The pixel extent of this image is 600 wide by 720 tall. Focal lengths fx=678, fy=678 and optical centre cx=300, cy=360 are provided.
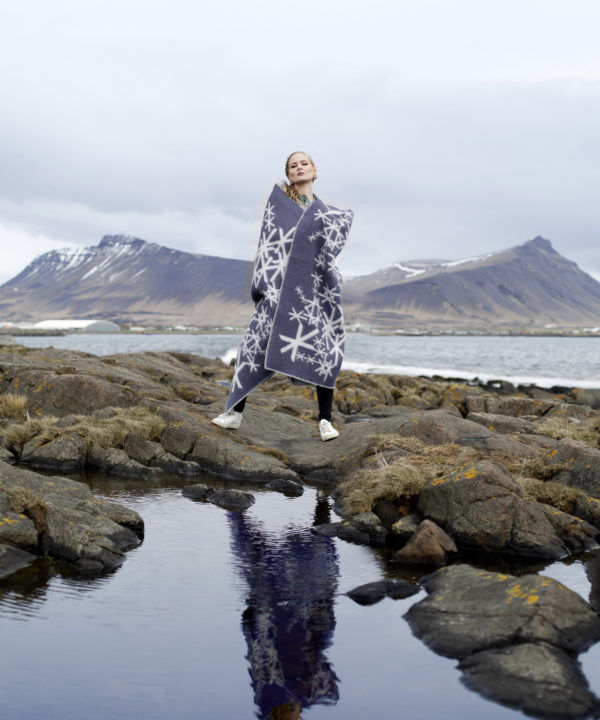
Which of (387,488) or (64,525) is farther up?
(387,488)

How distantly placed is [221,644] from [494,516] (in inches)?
130

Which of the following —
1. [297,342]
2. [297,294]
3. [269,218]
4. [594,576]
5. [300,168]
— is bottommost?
[594,576]

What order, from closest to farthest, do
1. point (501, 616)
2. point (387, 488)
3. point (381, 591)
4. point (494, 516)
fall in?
point (501, 616)
point (381, 591)
point (494, 516)
point (387, 488)

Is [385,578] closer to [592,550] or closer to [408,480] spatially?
[408,480]

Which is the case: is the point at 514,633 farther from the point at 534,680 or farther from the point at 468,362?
the point at 468,362

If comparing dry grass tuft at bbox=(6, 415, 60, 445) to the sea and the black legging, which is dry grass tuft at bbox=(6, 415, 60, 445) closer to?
the black legging

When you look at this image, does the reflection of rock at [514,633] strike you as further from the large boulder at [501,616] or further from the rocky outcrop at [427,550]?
the rocky outcrop at [427,550]

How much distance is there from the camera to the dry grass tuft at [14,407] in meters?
11.9

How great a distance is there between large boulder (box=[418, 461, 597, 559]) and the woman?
10.8 feet

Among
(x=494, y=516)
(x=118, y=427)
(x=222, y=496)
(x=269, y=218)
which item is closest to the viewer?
(x=494, y=516)

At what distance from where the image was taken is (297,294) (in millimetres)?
9727

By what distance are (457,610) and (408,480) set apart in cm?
275

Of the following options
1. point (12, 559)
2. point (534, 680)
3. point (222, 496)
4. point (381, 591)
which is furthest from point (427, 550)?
point (12, 559)

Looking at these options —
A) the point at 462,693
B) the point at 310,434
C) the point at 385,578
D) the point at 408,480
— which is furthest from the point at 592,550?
the point at 310,434
